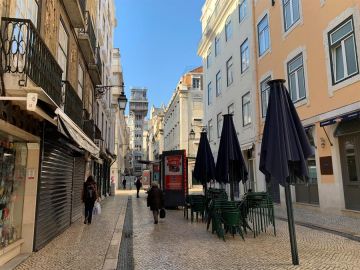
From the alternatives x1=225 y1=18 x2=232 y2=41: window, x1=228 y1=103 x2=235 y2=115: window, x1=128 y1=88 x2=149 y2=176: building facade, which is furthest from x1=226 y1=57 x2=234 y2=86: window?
x1=128 y1=88 x2=149 y2=176: building facade

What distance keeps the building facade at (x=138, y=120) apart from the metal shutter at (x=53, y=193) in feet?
403

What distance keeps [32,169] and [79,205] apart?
6.70m

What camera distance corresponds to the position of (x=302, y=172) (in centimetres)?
667

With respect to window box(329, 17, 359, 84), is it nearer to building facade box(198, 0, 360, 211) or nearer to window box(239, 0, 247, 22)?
building facade box(198, 0, 360, 211)

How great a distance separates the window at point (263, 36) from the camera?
20188 mm

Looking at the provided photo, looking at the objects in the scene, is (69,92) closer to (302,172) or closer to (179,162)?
(302,172)

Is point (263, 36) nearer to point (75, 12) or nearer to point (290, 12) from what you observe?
point (290, 12)

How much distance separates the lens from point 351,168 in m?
12.8

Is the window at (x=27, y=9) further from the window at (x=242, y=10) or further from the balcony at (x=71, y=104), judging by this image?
the window at (x=242, y=10)

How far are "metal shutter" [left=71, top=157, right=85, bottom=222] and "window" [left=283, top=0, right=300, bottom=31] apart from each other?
38.8ft

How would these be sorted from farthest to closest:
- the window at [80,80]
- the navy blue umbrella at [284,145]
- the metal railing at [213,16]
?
the metal railing at [213,16] < the window at [80,80] < the navy blue umbrella at [284,145]

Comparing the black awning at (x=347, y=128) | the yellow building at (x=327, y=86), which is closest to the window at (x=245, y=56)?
the yellow building at (x=327, y=86)

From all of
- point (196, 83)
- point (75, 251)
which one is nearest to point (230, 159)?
point (75, 251)

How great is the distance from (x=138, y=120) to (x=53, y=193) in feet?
452
